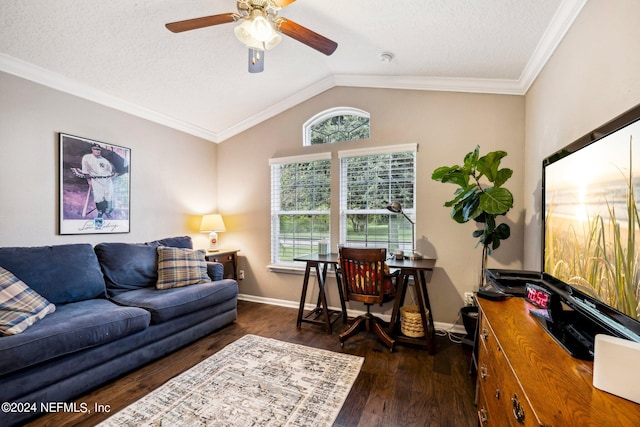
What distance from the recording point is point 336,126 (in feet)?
12.1

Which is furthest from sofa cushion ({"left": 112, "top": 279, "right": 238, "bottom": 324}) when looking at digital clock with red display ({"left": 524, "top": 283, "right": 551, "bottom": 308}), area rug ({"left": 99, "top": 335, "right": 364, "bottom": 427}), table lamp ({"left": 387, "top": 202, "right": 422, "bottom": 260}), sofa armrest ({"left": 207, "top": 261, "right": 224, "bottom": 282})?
digital clock with red display ({"left": 524, "top": 283, "right": 551, "bottom": 308})

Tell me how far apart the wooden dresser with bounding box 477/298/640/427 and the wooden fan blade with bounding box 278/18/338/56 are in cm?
201

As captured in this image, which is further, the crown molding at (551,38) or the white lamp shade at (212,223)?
the white lamp shade at (212,223)

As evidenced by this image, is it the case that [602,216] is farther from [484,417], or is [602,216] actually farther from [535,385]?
[484,417]

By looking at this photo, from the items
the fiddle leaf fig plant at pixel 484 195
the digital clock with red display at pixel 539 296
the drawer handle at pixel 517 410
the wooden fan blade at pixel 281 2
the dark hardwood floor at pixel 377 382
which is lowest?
the dark hardwood floor at pixel 377 382

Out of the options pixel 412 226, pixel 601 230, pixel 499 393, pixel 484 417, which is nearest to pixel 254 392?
pixel 484 417

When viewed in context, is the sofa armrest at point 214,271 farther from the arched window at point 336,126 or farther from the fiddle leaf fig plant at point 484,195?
the fiddle leaf fig plant at point 484,195

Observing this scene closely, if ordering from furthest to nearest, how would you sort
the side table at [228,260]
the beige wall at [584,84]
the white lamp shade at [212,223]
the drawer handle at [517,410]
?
the white lamp shade at [212,223]
the side table at [228,260]
the beige wall at [584,84]
the drawer handle at [517,410]

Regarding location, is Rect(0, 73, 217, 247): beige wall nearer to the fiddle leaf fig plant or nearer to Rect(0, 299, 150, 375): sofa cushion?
Rect(0, 299, 150, 375): sofa cushion

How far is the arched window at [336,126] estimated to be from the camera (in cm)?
352

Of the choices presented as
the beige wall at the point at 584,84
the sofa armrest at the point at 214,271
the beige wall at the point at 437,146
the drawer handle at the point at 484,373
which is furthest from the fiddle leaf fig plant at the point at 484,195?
the sofa armrest at the point at 214,271

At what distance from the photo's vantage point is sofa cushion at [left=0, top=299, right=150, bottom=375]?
1.59m

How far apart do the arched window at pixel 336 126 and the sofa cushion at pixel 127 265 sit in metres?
2.37

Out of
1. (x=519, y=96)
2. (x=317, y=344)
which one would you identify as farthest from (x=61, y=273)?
(x=519, y=96)
